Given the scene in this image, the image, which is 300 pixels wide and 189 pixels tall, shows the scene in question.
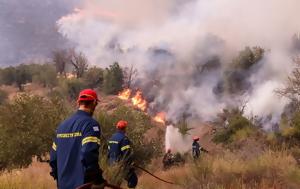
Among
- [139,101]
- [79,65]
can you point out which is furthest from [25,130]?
[79,65]

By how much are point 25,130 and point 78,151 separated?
11.8 metres

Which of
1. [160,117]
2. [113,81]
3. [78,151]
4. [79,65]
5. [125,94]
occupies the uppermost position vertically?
[79,65]

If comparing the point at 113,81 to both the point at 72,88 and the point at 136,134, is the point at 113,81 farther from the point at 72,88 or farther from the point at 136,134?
the point at 136,134

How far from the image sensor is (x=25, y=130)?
1689 cm

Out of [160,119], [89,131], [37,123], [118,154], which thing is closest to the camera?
[89,131]

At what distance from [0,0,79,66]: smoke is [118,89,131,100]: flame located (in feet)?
232

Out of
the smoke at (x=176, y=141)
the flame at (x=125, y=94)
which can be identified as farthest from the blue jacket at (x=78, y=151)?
the flame at (x=125, y=94)

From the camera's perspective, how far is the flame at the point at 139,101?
54213 millimetres

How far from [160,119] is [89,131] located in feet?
152

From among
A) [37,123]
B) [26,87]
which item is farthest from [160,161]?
[26,87]

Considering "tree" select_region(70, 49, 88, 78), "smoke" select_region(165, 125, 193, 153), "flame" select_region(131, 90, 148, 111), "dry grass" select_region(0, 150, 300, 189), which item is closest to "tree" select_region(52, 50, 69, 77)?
"tree" select_region(70, 49, 88, 78)

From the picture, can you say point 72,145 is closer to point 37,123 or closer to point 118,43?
point 37,123

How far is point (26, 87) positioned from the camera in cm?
6394

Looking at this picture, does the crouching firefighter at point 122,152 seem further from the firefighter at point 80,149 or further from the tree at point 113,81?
the tree at point 113,81
